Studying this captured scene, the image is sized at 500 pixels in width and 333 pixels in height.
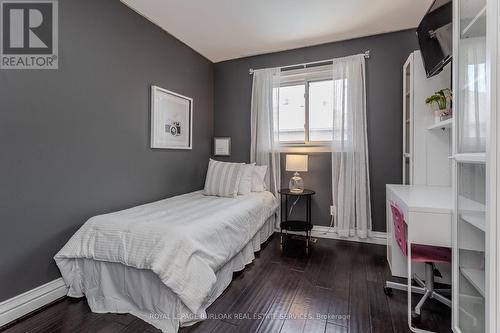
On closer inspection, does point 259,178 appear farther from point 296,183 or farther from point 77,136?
point 77,136

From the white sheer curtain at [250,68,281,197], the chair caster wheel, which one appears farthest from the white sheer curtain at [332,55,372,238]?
the chair caster wheel

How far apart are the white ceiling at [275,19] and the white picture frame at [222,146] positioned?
1.40 m

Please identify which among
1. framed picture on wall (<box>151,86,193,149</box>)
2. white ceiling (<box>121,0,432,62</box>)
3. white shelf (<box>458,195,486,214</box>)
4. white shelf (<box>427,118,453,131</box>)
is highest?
white ceiling (<box>121,0,432,62</box>)

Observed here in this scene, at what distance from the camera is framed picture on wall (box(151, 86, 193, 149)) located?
274 cm

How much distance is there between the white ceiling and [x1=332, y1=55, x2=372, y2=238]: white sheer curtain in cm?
45

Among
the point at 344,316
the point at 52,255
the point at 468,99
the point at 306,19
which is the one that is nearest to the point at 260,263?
the point at 344,316

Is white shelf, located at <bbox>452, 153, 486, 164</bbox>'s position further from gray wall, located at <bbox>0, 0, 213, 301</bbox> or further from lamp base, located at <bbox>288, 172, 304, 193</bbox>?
gray wall, located at <bbox>0, 0, 213, 301</bbox>


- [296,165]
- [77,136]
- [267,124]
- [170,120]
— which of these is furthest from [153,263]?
[267,124]

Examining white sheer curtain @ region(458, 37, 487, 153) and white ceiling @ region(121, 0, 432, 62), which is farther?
white ceiling @ region(121, 0, 432, 62)

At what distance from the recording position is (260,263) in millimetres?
2516

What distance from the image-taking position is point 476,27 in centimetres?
126

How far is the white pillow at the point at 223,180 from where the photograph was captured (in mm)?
2957

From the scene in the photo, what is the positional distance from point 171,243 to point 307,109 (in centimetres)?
265

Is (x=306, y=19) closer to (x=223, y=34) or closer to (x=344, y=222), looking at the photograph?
(x=223, y=34)
